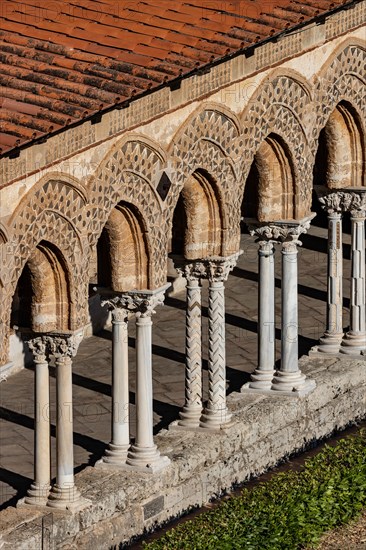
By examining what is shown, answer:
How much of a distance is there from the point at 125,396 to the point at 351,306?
650 centimetres

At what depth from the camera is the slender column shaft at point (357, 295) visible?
37.9 m

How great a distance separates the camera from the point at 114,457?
108 ft

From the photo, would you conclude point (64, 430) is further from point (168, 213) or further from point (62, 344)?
point (168, 213)

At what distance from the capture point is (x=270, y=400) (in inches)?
1407

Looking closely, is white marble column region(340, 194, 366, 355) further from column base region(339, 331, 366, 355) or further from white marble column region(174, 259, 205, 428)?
white marble column region(174, 259, 205, 428)

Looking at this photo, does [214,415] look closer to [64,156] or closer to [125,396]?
[125,396]

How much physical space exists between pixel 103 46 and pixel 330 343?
7.92 metres

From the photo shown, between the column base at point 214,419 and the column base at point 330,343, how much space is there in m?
3.98

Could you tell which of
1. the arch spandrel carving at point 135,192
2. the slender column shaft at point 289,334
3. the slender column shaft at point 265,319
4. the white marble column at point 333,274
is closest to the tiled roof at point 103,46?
the arch spandrel carving at point 135,192

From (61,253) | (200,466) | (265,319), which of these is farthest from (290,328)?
(61,253)

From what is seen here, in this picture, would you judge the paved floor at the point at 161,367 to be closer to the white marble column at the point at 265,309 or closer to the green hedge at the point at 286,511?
the white marble column at the point at 265,309

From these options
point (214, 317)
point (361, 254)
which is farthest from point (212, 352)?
point (361, 254)

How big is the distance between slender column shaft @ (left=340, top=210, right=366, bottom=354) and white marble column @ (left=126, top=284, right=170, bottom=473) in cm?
577

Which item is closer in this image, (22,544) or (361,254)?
(22,544)
